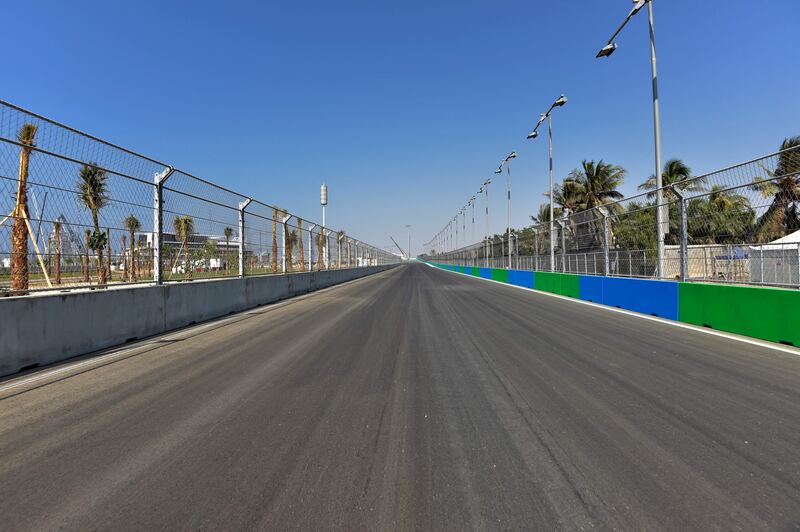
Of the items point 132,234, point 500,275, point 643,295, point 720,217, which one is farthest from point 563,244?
point 132,234

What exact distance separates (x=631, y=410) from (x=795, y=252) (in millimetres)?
5934

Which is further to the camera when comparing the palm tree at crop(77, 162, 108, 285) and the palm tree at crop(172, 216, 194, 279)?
the palm tree at crop(172, 216, 194, 279)

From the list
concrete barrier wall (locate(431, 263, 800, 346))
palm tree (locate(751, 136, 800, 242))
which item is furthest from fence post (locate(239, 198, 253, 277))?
palm tree (locate(751, 136, 800, 242))

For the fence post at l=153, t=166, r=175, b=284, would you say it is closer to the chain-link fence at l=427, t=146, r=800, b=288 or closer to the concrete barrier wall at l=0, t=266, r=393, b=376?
the concrete barrier wall at l=0, t=266, r=393, b=376

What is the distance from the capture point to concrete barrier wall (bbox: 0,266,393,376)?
584cm

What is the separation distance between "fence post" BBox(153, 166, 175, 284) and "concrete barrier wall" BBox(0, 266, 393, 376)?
15.5 inches

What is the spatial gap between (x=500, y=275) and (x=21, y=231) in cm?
3030

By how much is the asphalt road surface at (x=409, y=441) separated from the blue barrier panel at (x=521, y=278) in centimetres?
1789

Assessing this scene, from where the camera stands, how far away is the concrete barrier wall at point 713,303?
23.8ft

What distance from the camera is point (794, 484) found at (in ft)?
9.16

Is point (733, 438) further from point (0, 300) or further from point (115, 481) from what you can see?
point (0, 300)

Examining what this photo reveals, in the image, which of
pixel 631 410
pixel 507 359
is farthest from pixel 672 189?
pixel 631 410

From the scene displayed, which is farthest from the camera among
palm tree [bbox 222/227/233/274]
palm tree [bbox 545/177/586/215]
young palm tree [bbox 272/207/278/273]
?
palm tree [bbox 545/177/586/215]

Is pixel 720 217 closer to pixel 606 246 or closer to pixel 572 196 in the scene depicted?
pixel 606 246
